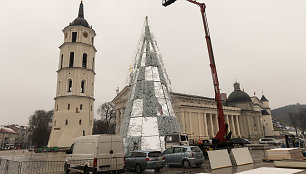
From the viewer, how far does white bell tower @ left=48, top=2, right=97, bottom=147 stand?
3983 centimetres

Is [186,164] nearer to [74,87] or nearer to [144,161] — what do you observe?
[144,161]

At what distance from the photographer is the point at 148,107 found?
48.9ft

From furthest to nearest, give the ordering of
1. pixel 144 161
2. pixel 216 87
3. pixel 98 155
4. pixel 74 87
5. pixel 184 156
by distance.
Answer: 1. pixel 74 87
2. pixel 216 87
3. pixel 184 156
4. pixel 144 161
5. pixel 98 155

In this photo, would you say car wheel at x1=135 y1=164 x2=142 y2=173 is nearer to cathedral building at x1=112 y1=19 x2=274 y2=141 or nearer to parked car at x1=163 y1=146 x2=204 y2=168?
parked car at x1=163 y1=146 x2=204 y2=168

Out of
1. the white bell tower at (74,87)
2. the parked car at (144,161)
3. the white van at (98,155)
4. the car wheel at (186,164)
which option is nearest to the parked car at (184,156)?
the car wheel at (186,164)

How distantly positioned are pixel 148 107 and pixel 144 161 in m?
4.14

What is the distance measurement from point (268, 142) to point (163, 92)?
111ft

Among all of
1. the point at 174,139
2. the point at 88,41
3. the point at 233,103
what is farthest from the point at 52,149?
the point at 233,103

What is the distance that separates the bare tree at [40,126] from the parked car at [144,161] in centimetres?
5836

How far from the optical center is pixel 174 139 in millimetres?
16859

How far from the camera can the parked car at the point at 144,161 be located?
12.0m

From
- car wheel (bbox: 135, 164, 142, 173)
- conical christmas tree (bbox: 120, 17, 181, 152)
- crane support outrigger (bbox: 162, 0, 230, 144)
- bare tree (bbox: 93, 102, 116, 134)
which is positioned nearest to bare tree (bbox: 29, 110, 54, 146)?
bare tree (bbox: 93, 102, 116, 134)

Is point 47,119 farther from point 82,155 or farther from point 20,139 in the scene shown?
point 20,139

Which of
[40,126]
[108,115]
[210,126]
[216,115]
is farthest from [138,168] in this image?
[216,115]
